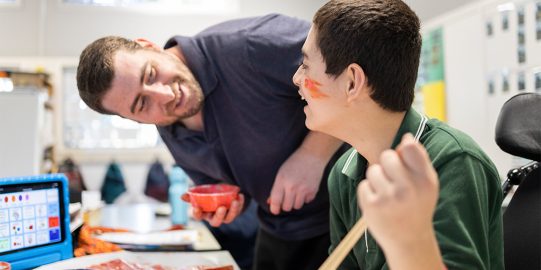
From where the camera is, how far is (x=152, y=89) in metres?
1.38

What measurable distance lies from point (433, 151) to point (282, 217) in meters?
0.81

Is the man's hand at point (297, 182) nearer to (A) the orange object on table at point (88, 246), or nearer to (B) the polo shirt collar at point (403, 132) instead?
(B) the polo shirt collar at point (403, 132)

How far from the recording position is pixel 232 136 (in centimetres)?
147

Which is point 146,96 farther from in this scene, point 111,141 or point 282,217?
point 111,141

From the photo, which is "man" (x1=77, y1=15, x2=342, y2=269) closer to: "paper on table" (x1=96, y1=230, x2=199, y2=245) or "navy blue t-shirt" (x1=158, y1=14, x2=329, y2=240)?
"navy blue t-shirt" (x1=158, y1=14, x2=329, y2=240)

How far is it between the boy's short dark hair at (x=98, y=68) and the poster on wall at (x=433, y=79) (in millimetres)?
2299

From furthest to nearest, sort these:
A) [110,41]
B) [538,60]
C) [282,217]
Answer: [538,60]
[282,217]
[110,41]

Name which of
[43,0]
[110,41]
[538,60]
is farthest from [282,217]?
[43,0]

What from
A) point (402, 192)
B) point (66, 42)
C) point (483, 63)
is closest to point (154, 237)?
point (402, 192)

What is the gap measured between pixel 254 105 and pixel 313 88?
1.55 ft

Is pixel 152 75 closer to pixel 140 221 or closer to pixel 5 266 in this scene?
pixel 5 266

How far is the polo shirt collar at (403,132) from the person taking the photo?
0.92 meters

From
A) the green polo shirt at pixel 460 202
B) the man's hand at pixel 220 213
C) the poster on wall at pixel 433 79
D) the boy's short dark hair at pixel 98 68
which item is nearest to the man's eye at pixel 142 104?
the boy's short dark hair at pixel 98 68

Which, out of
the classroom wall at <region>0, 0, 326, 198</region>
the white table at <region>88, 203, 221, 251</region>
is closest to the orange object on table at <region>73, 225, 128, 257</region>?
the white table at <region>88, 203, 221, 251</region>
